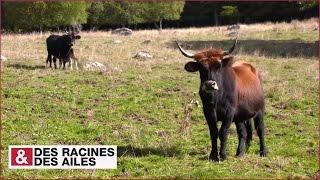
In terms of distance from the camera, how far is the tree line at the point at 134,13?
2064 inches

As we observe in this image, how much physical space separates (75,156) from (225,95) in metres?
2.97

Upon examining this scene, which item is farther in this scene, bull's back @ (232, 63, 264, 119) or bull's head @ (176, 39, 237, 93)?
bull's back @ (232, 63, 264, 119)

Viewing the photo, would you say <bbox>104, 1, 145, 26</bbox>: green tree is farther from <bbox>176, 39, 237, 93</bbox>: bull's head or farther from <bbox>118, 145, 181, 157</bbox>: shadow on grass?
<bbox>176, 39, 237, 93</bbox>: bull's head

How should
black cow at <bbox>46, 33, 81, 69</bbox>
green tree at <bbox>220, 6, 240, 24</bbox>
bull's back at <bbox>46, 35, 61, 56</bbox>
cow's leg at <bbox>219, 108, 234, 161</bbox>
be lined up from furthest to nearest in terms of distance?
green tree at <bbox>220, 6, 240, 24</bbox> → bull's back at <bbox>46, 35, 61, 56</bbox> → black cow at <bbox>46, 33, 81, 69</bbox> → cow's leg at <bbox>219, 108, 234, 161</bbox>

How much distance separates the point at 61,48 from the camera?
21750 mm

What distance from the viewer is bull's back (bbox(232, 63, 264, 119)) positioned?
10082 mm

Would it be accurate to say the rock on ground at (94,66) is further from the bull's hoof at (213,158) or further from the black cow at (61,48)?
the bull's hoof at (213,158)

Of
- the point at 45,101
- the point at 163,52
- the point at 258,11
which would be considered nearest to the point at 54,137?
the point at 45,101

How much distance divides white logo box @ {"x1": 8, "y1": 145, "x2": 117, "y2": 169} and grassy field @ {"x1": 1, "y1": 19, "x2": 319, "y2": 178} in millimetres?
175

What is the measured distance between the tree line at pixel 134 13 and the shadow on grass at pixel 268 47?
10.3ft

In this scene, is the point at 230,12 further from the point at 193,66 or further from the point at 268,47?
the point at 193,66

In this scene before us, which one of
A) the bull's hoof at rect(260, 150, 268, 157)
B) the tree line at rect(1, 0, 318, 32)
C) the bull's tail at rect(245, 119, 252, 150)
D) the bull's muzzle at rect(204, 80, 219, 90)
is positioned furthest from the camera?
the tree line at rect(1, 0, 318, 32)

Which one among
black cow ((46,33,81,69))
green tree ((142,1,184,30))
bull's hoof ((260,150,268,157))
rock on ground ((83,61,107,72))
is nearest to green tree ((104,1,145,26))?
green tree ((142,1,184,30))

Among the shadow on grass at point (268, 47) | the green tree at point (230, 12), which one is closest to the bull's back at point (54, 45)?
the shadow on grass at point (268, 47)
